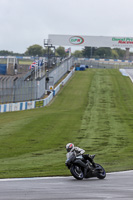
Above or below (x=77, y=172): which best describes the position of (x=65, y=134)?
below

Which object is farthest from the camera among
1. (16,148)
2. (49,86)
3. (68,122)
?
(49,86)

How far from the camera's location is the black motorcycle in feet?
41.9

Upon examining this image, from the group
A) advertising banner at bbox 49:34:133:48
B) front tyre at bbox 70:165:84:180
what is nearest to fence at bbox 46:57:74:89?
advertising banner at bbox 49:34:133:48

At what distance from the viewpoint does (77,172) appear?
42.1ft

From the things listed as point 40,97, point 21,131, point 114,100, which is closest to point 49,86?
point 40,97

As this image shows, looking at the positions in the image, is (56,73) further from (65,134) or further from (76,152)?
(76,152)

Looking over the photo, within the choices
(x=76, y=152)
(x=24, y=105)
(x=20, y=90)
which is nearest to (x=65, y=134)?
(x=76, y=152)

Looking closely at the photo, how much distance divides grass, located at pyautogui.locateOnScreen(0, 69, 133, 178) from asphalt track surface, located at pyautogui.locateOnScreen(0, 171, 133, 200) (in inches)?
55.8

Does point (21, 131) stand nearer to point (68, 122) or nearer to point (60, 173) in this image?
point (68, 122)

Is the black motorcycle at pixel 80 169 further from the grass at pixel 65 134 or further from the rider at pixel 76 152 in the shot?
the grass at pixel 65 134

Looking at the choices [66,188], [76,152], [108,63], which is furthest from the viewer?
[108,63]

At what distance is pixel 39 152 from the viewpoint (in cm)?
2069

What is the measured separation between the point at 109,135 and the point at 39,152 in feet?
25.1

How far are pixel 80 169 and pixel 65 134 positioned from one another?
14299 mm
